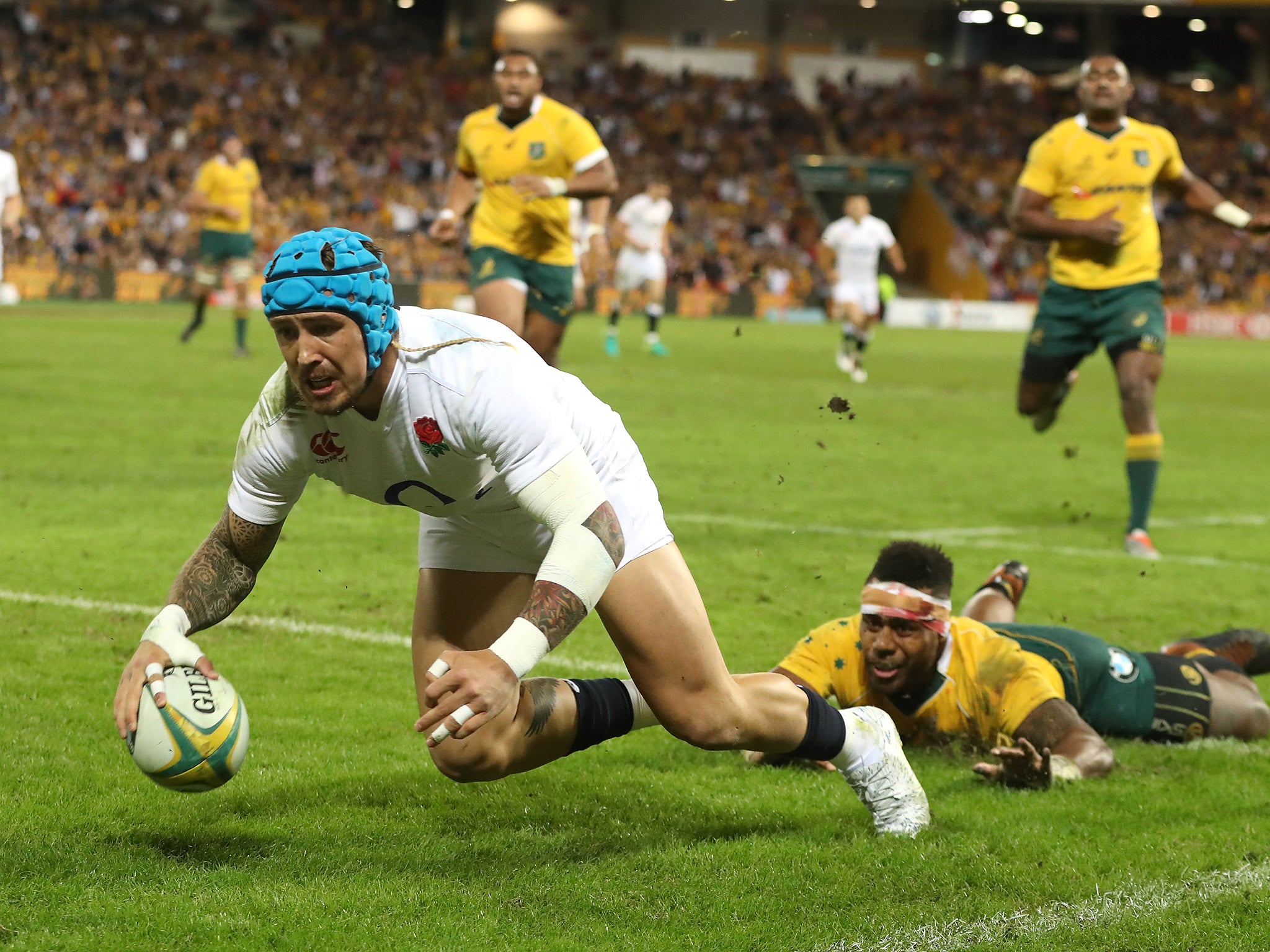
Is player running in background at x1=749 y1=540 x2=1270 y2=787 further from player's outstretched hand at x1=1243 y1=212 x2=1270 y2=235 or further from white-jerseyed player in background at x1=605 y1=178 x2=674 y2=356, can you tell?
white-jerseyed player in background at x1=605 y1=178 x2=674 y2=356

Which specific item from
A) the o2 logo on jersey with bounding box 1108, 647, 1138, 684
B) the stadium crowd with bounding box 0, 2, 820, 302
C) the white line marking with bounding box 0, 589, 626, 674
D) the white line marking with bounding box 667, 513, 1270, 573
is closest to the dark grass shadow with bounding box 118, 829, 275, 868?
the white line marking with bounding box 0, 589, 626, 674

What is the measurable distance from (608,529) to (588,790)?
1.26m

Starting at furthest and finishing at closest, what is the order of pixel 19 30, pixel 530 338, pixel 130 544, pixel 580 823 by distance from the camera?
1. pixel 19 30
2. pixel 530 338
3. pixel 130 544
4. pixel 580 823

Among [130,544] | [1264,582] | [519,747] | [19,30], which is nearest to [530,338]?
[130,544]

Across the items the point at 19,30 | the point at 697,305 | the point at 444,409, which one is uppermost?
the point at 19,30

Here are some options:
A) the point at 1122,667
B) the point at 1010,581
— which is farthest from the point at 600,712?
the point at 1010,581

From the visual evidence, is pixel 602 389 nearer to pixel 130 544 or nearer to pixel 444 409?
pixel 130 544

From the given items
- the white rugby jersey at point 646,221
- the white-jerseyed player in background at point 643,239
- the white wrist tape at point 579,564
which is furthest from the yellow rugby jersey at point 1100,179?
the white rugby jersey at point 646,221

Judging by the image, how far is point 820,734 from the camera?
13.7 ft

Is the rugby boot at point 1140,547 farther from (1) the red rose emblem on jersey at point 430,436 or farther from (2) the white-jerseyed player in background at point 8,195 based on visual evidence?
(2) the white-jerseyed player in background at point 8,195

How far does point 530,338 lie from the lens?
1138 centimetres

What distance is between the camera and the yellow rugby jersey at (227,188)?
66.6 ft

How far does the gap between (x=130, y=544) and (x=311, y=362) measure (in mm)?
4788

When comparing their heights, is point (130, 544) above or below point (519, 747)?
below
